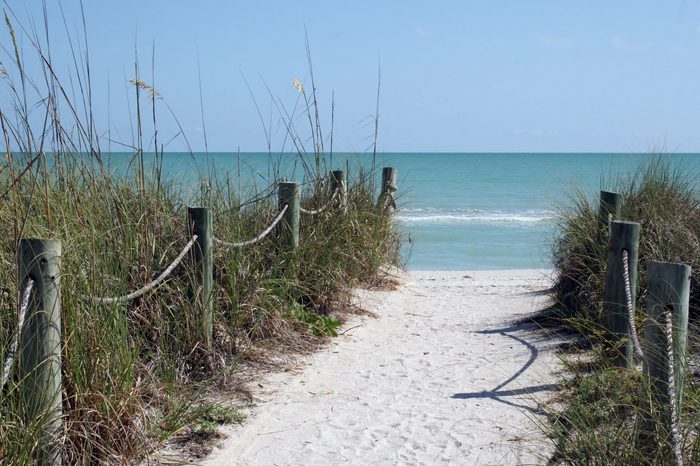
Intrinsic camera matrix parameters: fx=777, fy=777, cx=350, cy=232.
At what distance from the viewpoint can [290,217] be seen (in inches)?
242

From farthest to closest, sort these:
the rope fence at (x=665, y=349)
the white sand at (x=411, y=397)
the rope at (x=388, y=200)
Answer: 1. the rope at (x=388, y=200)
2. the white sand at (x=411, y=397)
3. the rope fence at (x=665, y=349)

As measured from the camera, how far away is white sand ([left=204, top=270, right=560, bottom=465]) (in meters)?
3.75

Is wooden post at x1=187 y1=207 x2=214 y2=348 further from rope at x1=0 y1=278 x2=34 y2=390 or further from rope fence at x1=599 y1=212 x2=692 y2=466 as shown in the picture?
rope fence at x1=599 y1=212 x2=692 y2=466

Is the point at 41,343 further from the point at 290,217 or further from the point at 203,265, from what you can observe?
the point at 290,217

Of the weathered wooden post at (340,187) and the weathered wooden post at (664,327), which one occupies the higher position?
the weathered wooden post at (340,187)

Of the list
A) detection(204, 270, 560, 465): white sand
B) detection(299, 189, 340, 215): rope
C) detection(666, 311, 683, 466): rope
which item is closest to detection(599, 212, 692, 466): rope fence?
detection(666, 311, 683, 466): rope

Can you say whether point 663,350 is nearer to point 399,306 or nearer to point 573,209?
point 573,209

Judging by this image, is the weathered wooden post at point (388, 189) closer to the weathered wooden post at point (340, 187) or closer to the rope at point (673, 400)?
the weathered wooden post at point (340, 187)

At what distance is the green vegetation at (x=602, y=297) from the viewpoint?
2920 millimetres

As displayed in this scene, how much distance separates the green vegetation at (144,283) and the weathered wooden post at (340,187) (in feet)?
0.36

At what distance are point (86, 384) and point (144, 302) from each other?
1294mm

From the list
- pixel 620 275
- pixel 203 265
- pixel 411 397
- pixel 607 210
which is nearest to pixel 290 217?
pixel 203 265

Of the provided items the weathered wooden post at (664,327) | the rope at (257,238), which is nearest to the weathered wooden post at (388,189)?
the rope at (257,238)

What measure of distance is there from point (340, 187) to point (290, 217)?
1165 millimetres
